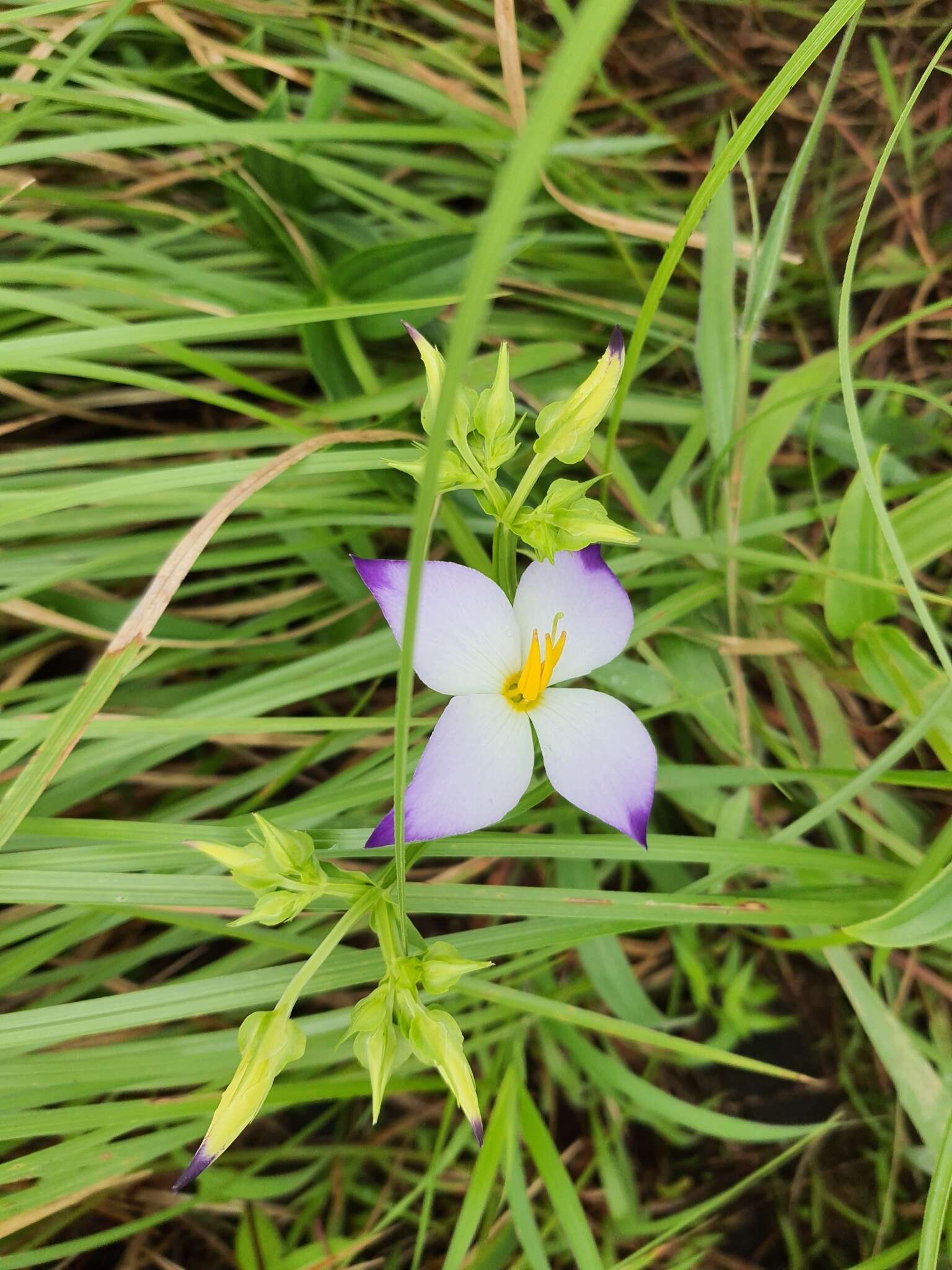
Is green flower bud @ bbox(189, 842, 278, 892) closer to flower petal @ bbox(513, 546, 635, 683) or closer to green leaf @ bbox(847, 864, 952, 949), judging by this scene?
flower petal @ bbox(513, 546, 635, 683)

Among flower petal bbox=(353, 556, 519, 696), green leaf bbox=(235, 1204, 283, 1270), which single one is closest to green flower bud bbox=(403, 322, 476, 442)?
flower petal bbox=(353, 556, 519, 696)

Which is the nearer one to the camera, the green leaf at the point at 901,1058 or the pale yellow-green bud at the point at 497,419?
the pale yellow-green bud at the point at 497,419

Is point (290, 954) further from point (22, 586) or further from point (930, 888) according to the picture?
point (930, 888)

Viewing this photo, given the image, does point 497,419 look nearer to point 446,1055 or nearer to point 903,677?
point 446,1055

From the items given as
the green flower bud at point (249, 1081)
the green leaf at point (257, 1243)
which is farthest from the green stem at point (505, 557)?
the green leaf at point (257, 1243)

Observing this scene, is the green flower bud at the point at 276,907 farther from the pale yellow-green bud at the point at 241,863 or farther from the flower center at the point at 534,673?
the flower center at the point at 534,673

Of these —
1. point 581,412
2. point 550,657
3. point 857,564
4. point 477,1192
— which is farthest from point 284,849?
point 857,564
